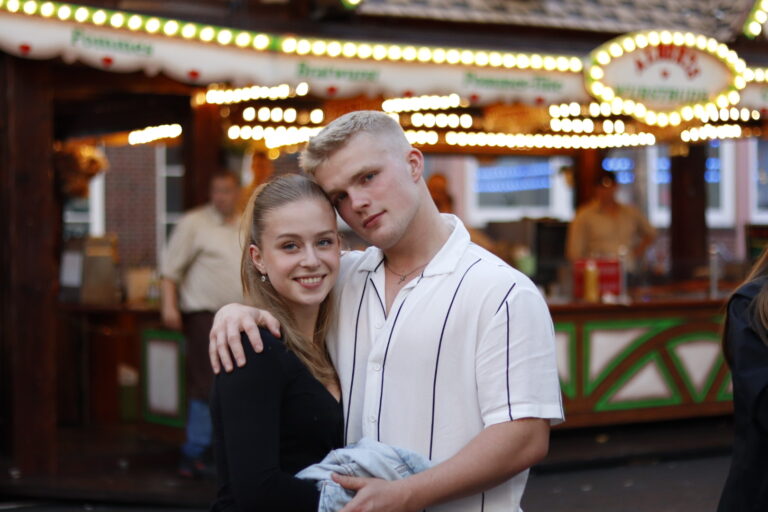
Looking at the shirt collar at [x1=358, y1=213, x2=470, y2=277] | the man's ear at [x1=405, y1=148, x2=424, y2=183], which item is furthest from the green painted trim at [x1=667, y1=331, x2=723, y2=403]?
the man's ear at [x1=405, y1=148, x2=424, y2=183]

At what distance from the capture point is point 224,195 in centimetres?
758

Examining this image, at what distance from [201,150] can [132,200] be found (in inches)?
350

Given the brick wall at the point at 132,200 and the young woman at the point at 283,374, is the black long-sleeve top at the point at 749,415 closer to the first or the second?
the young woman at the point at 283,374

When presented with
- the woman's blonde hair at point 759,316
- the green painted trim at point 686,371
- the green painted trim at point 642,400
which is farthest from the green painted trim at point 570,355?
the woman's blonde hair at point 759,316

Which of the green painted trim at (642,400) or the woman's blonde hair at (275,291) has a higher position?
the woman's blonde hair at (275,291)

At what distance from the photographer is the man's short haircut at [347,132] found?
243 centimetres

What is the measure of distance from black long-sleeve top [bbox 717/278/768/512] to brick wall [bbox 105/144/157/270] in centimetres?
1454

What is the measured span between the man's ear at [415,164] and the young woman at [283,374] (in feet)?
0.67

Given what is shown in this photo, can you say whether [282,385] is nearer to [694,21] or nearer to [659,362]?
[659,362]

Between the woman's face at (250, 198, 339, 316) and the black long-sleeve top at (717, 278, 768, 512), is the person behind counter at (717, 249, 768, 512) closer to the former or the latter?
the black long-sleeve top at (717, 278, 768, 512)

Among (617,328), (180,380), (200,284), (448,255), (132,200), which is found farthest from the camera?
(132,200)

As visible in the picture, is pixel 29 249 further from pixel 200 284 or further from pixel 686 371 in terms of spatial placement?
pixel 686 371

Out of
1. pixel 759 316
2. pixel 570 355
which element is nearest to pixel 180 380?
pixel 570 355

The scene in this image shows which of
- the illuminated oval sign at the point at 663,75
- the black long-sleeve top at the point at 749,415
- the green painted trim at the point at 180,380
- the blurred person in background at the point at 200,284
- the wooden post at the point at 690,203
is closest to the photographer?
the black long-sleeve top at the point at 749,415
